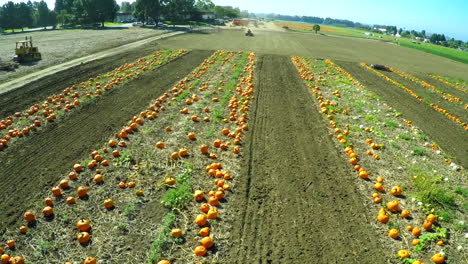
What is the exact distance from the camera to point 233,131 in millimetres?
12641

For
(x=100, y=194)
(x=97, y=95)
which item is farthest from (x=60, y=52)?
(x=100, y=194)

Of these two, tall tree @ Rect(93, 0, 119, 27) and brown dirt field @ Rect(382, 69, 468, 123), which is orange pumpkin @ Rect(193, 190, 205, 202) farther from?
tall tree @ Rect(93, 0, 119, 27)

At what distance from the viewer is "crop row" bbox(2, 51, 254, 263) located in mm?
6539

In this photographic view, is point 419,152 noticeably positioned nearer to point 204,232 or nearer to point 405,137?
point 405,137

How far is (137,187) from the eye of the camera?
28.4ft

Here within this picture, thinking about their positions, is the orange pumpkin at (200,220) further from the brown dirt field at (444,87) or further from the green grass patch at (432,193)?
the brown dirt field at (444,87)

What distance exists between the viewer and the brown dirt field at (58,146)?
823cm

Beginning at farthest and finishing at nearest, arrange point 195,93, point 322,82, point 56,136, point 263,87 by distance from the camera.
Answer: point 322,82 < point 263,87 < point 195,93 < point 56,136

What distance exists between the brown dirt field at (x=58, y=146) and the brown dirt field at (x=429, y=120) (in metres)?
14.7

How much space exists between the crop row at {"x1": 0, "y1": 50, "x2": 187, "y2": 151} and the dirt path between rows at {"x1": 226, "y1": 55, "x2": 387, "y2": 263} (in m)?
9.27

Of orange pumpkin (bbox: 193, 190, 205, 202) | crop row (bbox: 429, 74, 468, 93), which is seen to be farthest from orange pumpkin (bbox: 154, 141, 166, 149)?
crop row (bbox: 429, 74, 468, 93)

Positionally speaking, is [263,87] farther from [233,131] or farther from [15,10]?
[15,10]

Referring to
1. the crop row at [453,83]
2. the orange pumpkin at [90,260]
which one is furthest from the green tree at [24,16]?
the orange pumpkin at [90,260]

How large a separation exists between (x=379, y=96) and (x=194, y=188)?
54.0ft
